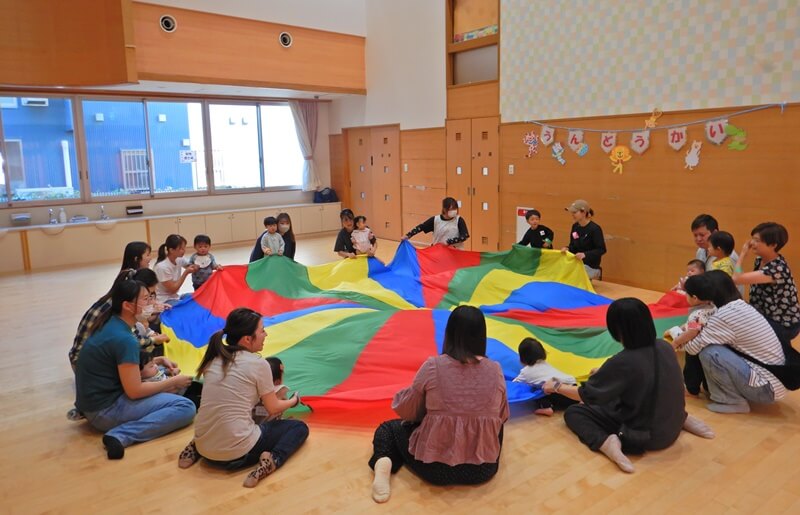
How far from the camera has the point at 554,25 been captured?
7.20 meters

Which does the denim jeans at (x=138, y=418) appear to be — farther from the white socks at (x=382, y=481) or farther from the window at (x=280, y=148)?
the window at (x=280, y=148)

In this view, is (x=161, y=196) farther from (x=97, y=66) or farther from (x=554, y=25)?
(x=554, y=25)

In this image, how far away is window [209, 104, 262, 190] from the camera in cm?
1074

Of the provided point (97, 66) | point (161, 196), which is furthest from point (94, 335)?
point (161, 196)

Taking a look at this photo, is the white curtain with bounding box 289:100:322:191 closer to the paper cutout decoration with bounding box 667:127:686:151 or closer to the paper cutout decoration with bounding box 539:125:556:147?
the paper cutout decoration with bounding box 539:125:556:147

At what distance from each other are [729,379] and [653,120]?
376 cm

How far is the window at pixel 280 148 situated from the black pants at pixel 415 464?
9.27 meters

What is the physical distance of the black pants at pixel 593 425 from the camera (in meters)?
2.88

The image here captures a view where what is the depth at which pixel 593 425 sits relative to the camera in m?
2.98

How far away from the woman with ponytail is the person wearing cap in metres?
4.45

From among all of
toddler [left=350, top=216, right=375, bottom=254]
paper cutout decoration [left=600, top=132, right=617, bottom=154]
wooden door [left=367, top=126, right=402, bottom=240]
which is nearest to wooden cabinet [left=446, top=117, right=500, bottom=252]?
wooden door [left=367, top=126, right=402, bottom=240]

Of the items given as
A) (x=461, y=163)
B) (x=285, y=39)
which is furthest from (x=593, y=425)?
(x=285, y=39)

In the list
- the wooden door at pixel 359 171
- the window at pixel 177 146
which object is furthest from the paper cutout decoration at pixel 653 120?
the window at pixel 177 146

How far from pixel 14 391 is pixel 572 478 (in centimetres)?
358
